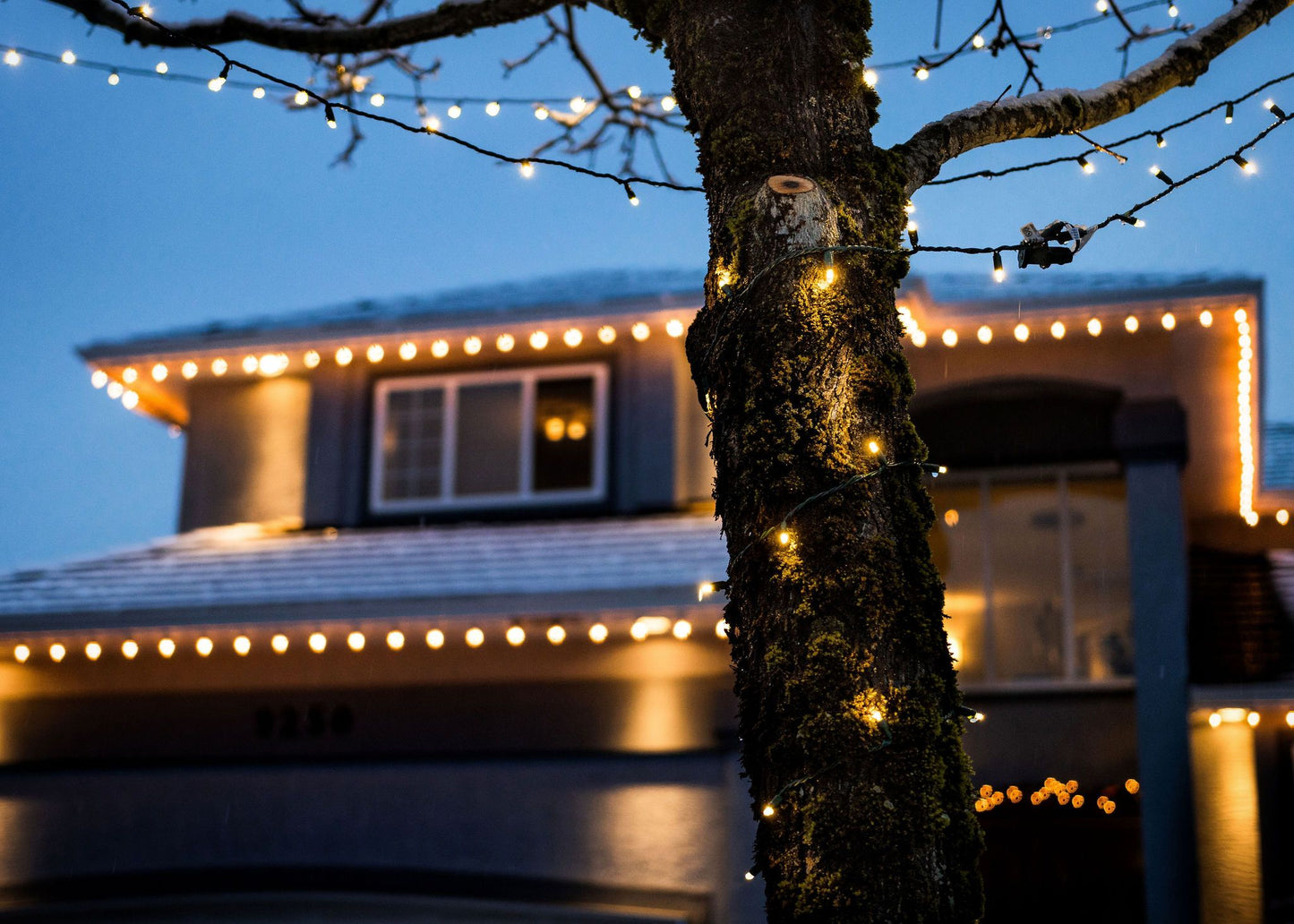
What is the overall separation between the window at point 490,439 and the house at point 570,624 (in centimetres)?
3

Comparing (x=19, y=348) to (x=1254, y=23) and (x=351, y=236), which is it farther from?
(x=1254, y=23)

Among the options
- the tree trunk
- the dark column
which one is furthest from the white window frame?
the tree trunk

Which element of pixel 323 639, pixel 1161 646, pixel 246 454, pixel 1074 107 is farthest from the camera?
pixel 246 454

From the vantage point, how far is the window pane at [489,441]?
10.9 metres

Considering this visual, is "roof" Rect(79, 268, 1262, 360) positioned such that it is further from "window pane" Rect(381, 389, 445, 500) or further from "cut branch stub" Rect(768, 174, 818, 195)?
"cut branch stub" Rect(768, 174, 818, 195)

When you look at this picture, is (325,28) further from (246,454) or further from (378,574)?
(246,454)

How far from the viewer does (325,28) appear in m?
5.65

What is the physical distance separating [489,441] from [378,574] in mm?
1927

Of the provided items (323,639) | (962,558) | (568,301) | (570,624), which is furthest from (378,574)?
(962,558)

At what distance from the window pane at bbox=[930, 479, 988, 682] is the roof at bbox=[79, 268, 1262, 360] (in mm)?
1855

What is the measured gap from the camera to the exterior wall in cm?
1134

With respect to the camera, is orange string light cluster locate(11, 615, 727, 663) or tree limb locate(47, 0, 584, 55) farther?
orange string light cluster locate(11, 615, 727, 663)

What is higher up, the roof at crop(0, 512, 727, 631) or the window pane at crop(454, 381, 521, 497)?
the window pane at crop(454, 381, 521, 497)

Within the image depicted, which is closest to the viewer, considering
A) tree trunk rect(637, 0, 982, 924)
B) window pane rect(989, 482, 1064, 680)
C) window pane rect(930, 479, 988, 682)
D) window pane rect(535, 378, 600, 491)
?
tree trunk rect(637, 0, 982, 924)
